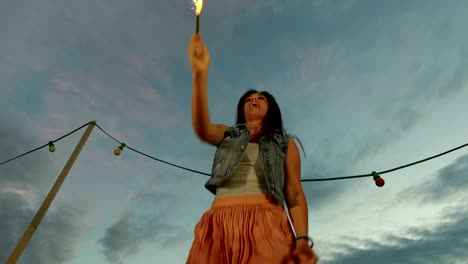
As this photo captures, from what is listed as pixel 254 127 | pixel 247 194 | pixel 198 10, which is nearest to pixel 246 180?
pixel 247 194

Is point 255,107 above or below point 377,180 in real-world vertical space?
above

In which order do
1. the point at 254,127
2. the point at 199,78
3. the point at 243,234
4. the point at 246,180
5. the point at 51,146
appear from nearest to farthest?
the point at 243,234 → the point at 199,78 → the point at 246,180 → the point at 254,127 → the point at 51,146

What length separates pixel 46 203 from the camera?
5730mm

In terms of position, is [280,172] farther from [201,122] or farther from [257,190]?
[201,122]

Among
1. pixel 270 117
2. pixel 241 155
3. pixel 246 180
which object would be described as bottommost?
pixel 246 180

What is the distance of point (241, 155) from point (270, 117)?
2.15ft

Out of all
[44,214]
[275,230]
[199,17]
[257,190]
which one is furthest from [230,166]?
[44,214]

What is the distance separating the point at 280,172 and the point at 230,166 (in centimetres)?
39

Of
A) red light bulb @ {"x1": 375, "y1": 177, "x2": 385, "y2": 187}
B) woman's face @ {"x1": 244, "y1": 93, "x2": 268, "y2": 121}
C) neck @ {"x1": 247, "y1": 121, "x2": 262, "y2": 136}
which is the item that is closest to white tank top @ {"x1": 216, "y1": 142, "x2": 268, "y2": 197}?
neck @ {"x1": 247, "y1": 121, "x2": 262, "y2": 136}

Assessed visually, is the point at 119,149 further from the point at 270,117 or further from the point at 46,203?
the point at 270,117

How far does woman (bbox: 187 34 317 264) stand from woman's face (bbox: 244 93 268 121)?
13 centimetres

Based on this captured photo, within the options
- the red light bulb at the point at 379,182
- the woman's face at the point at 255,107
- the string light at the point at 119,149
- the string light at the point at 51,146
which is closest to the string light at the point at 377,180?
the red light bulb at the point at 379,182

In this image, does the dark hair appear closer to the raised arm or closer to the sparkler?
the raised arm

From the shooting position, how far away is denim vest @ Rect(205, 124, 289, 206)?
9.88 ft
